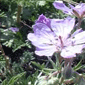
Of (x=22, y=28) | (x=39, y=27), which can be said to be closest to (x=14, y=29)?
(x=22, y=28)

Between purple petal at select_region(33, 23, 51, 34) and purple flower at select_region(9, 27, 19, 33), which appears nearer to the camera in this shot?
purple petal at select_region(33, 23, 51, 34)

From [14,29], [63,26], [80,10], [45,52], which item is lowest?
[14,29]

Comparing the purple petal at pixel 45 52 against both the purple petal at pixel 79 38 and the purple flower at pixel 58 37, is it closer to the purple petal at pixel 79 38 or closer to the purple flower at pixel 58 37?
the purple flower at pixel 58 37

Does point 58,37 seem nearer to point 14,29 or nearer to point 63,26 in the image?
point 63,26

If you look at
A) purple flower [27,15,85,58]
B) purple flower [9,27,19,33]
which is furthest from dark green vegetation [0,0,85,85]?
purple flower [27,15,85,58]

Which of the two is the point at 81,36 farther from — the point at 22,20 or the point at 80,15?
the point at 22,20

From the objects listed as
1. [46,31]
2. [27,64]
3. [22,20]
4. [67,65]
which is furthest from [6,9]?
[67,65]

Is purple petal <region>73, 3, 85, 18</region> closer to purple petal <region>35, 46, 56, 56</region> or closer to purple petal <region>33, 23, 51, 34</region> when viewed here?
purple petal <region>33, 23, 51, 34</region>

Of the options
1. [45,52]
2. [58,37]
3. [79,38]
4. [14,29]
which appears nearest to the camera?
[45,52]
